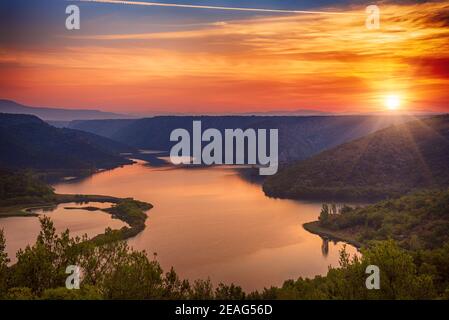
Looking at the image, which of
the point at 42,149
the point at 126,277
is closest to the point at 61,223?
the point at 126,277

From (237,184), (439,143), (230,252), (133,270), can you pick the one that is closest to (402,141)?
(439,143)

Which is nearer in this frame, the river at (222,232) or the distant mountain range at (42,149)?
the river at (222,232)

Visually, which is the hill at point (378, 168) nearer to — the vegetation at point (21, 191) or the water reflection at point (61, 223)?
the water reflection at point (61, 223)

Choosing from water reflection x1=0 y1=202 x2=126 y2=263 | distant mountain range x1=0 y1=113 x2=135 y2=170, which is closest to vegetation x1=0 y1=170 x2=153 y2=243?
water reflection x1=0 y1=202 x2=126 y2=263

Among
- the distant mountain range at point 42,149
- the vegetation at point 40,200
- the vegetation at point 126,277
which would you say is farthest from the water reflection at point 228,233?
the distant mountain range at point 42,149

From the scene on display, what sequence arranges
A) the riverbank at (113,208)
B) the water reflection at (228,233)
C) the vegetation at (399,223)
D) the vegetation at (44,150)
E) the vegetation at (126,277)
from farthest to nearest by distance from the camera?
the vegetation at (44,150), the riverbank at (113,208), the vegetation at (399,223), the water reflection at (228,233), the vegetation at (126,277)

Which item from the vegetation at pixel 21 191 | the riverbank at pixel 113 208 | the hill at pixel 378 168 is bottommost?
the riverbank at pixel 113 208
